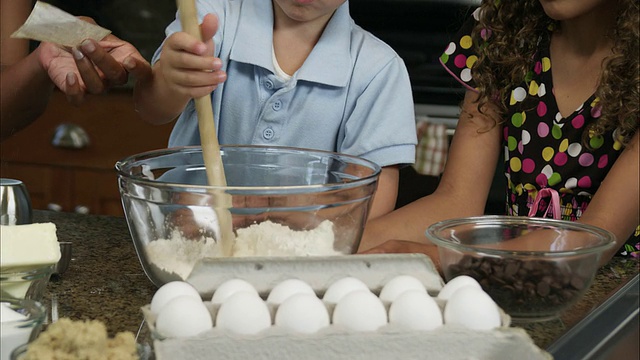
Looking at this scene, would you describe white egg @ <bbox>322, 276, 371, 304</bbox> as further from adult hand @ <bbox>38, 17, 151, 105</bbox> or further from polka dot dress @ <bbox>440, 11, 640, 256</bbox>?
polka dot dress @ <bbox>440, 11, 640, 256</bbox>

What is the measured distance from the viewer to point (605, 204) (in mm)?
1191

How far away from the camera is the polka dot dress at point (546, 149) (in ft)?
4.50

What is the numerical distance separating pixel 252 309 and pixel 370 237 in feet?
2.33

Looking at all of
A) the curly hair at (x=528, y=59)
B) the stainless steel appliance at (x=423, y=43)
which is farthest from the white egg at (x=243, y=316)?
the stainless steel appliance at (x=423, y=43)

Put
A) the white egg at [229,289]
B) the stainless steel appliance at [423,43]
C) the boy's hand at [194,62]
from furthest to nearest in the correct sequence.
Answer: the stainless steel appliance at [423,43] → the boy's hand at [194,62] → the white egg at [229,289]

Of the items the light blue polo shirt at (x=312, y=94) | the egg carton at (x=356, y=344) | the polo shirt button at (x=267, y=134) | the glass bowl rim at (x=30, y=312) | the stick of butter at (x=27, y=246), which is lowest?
the egg carton at (x=356, y=344)

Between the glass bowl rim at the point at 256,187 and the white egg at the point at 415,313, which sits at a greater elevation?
the glass bowl rim at the point at 256,187

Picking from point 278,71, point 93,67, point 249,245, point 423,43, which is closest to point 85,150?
point 423,43

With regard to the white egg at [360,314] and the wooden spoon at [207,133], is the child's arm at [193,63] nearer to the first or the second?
the wooden spoon at [207,133]

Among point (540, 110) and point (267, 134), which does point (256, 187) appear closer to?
point (267, 134)

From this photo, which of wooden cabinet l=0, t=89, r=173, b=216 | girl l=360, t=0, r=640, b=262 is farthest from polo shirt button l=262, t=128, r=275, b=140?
wooden cabinet l=0, t=89, r=173, b=216

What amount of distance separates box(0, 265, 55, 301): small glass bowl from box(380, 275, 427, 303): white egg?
27 centimetres

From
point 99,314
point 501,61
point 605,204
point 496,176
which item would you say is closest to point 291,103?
point 501,61

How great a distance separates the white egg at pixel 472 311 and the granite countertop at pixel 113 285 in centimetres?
12
